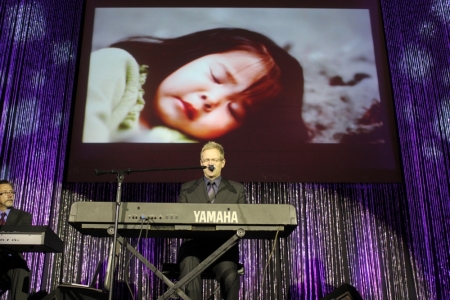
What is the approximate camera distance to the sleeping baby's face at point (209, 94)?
500cm

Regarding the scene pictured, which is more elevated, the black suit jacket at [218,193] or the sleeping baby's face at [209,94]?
Answer: the sleeping baby's face at [209,94]

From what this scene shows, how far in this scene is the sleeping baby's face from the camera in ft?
16.4

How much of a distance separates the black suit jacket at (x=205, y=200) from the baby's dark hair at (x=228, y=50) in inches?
74.0

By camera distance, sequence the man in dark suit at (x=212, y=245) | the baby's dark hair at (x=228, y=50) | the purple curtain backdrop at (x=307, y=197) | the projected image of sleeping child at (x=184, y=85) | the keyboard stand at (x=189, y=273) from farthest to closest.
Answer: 1. the baby's dark hair at (x=228, y=50)
2. the projected image of sleeping child at (x=184, y=85)
3. the purple curtain backdrop at (x=307, y=197)
4. the man in dark suit at (x=212, y=245)
5. the keyboard stand at (x=189, y=273)

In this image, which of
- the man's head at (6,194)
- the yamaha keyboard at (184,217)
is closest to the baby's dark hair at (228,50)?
the man's head at (6,194)

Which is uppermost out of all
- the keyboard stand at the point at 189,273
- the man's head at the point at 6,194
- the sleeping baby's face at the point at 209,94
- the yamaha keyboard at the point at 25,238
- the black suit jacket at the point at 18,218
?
the sleeping baby's face at the point at 209,94

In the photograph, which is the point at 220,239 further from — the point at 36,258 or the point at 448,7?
the point at 448,7

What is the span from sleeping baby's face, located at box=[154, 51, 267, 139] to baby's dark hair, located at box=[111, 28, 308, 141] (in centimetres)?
8

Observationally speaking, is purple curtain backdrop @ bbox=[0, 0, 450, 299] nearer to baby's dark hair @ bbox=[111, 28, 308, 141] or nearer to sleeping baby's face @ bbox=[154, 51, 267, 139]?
sleeping baby's face @ bbox=[154, 51, 267, 139]

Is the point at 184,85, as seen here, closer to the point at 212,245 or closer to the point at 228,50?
the point at 228,50

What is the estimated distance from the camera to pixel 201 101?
5078mm

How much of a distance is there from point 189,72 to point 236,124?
32.0 inches

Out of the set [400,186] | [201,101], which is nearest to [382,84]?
[400,186]

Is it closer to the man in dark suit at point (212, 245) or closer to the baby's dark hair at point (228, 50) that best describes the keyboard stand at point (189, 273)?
the man in dark suit at point (212, 245)
